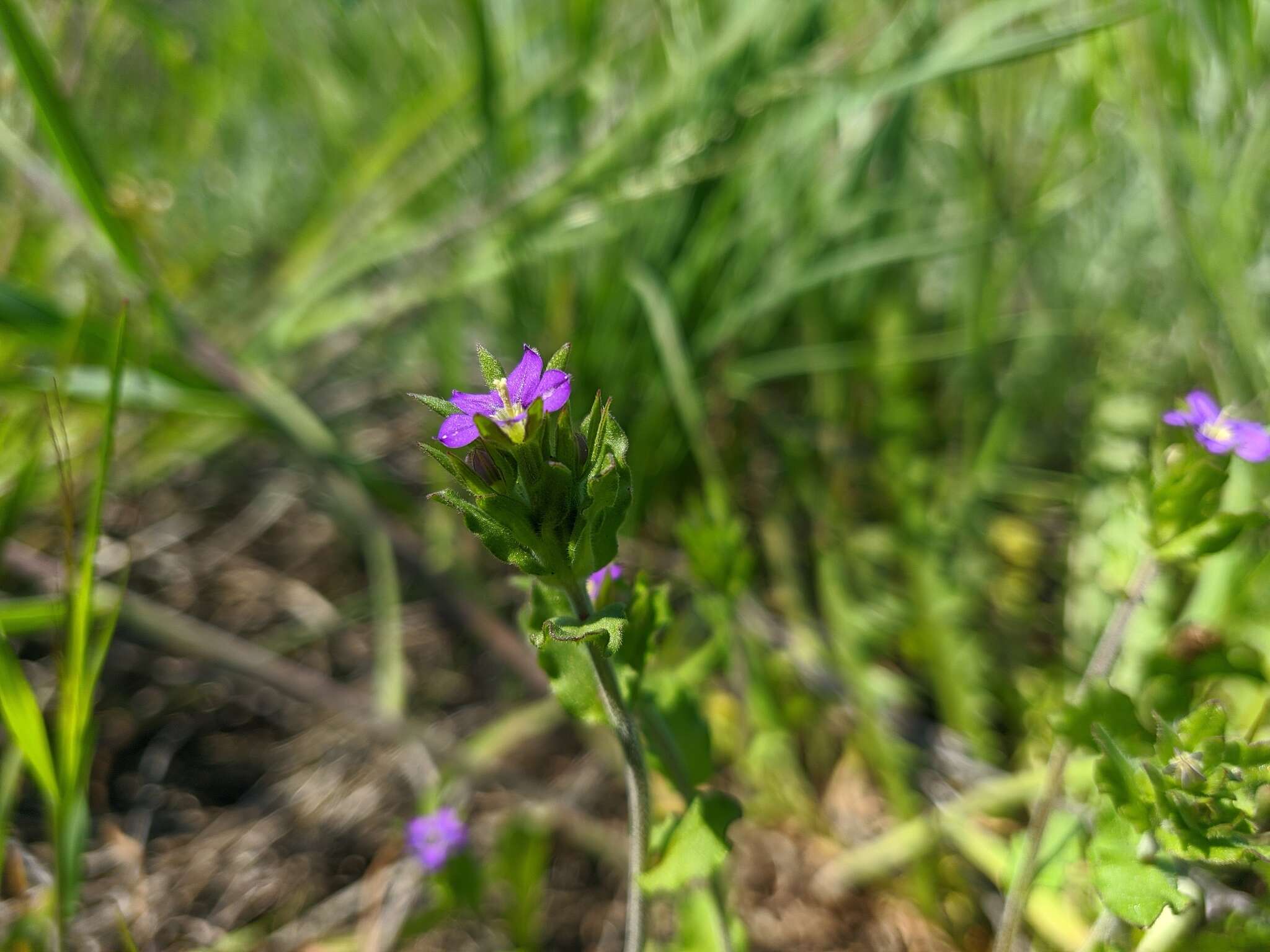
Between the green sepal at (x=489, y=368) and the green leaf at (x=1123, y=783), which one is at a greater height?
the green sepal at (x=489, y=368)

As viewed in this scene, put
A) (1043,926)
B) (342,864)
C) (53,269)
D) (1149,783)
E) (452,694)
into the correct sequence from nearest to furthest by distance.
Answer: (1149,783)
(1043,926)
(342,864)
(452,694)
(53,269)

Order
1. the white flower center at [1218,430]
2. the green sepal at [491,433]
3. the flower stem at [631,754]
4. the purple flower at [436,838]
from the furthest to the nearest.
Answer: the purple flower at [436,838], the white flower center at [1218,430], the flower stem at [631,754], the green sepal at [491,433]

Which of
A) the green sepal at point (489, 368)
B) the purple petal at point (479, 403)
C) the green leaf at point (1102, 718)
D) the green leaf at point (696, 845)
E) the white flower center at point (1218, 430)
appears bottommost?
the green leaf at point (1102, 718)

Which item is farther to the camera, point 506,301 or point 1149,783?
point 506,301

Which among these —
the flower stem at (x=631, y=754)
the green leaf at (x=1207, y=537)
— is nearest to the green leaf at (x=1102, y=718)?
the green leaf at (x=1207, y=537)

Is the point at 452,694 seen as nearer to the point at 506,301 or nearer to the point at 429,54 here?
the point at 506,301

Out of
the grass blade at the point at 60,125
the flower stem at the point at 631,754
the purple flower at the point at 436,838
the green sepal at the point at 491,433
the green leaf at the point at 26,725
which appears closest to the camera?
the green sepal at the point at 491,433

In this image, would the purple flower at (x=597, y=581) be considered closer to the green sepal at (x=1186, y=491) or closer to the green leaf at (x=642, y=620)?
the green leaf at (x=642, y=620)

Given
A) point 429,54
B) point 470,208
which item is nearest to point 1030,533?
point 470,208
